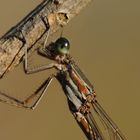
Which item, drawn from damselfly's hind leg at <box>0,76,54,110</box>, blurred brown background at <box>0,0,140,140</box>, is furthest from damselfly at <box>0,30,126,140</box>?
blurred brown background at <box>0,0,140,140</box>

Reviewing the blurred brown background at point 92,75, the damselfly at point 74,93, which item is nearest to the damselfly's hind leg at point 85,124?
the damselfly at point 74,93

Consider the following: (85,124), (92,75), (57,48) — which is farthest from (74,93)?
(92,75)

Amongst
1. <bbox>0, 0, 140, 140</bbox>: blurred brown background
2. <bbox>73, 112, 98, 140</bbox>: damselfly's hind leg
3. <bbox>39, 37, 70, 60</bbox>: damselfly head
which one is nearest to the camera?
<bbox>39, 37, 70, 60</bbox>: damselfly head

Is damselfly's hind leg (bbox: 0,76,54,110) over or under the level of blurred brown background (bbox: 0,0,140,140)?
under

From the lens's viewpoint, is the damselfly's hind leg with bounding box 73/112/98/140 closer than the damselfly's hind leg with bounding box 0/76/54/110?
No

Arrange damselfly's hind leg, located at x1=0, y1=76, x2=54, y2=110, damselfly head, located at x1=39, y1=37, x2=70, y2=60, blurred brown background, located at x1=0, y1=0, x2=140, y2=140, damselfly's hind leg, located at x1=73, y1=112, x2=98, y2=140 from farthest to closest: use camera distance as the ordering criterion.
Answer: blurred brown background, located at x1=0, y1=0, x2=140, y2=140 < damselfly's hind leg, located at x1=73, y1=112, x2=98, y2=140 < damselfly's hind leg, located at x1=0, y1=76, x2=54, y2=110 < damselfly head, located at x1=39, y1=37, x2=70, y2=60

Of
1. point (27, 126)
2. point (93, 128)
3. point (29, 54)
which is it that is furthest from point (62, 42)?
point (27, 126)

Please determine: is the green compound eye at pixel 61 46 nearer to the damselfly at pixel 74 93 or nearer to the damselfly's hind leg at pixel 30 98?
the damselfly at pixel 74 93

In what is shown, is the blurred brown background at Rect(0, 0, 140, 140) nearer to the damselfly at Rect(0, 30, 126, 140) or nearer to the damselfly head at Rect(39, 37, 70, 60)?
the damselfly at Rect(0, 30, 126, 140)
